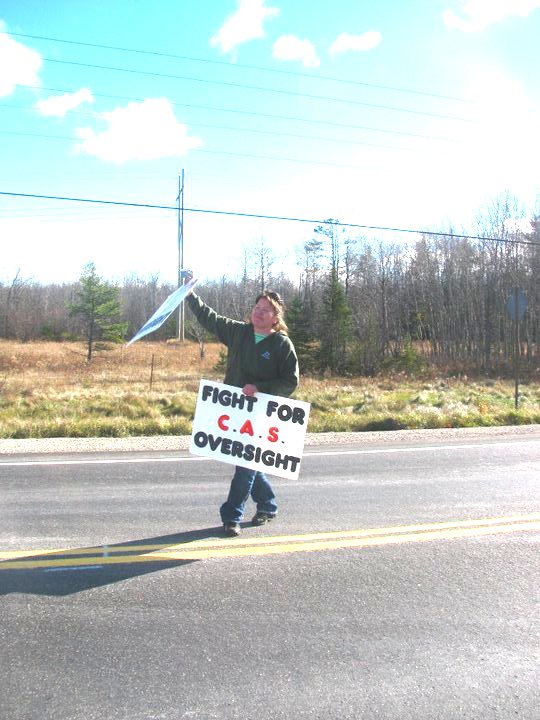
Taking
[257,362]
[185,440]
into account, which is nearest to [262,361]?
[257,362]

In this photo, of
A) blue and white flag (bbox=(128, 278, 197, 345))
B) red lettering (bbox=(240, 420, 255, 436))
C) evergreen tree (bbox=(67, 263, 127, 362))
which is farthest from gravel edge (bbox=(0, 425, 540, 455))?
evergreen tree (bbox=(67, 263, 127, 362))

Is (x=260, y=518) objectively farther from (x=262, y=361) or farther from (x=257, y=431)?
(x=262, y=361)

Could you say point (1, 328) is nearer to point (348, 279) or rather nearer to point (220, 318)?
point (348, 279)

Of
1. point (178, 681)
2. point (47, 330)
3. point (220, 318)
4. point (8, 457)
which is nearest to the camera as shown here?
point (178, 681)

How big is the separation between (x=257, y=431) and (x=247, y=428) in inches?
3.6

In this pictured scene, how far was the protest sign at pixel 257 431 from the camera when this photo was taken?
491 centimetres

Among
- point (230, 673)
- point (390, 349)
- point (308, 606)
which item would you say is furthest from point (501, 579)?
point (390, 349)

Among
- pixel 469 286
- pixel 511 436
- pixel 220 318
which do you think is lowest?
pixel 511 436

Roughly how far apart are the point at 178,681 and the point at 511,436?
A: 1007 cm

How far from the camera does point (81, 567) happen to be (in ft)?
13.6

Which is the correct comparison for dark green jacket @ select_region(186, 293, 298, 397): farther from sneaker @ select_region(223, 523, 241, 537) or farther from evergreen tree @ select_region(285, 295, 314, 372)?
evergreen tree @ select_region(285, 295, 314, 372)

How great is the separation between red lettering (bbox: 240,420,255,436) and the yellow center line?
0.88 meters

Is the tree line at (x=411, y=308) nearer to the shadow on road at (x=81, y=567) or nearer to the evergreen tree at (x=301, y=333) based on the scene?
the evergreen tree at (x=301, y=333)

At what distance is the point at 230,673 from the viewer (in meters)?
2.83
